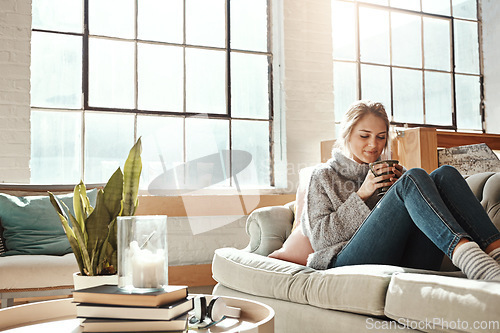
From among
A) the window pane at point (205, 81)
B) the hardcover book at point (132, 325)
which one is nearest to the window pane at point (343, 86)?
the window pane at point (205, 81)

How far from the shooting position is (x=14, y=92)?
136 inches

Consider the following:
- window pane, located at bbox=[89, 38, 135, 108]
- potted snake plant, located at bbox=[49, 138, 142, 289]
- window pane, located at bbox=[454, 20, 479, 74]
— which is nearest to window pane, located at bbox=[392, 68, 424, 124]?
window pane, located at bbox=[454, 20, 479, 74]

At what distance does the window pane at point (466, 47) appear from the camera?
17.1ft

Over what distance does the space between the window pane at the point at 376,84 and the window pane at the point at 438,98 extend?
48 cm

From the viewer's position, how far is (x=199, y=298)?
4.21ft

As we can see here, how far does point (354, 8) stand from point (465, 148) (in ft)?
6.47

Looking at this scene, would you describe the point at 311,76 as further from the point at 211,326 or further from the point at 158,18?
the point at 211,326

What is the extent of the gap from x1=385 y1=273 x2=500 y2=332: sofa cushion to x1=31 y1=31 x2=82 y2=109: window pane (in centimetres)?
293

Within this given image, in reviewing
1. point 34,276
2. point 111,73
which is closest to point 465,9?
point 111,73

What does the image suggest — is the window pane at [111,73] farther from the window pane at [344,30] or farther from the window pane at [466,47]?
the window pane at [466,47]

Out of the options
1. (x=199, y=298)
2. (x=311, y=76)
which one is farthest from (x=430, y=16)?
(x=199, y=298)

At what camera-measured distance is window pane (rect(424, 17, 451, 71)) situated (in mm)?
5066

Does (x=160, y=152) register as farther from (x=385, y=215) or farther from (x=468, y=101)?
(x=468, y=101)

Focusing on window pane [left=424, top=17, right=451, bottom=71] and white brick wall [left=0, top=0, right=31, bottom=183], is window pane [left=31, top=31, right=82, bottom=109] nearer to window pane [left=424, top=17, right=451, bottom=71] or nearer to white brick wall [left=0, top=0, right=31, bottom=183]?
white brick wall [left=0, top=0, right=31, bottom=183]
